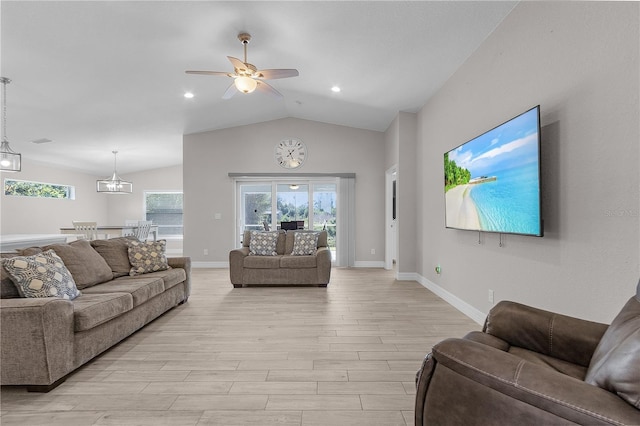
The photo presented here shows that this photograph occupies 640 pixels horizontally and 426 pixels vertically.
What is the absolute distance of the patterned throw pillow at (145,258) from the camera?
3.63 metres

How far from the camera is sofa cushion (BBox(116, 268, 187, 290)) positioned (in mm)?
3486

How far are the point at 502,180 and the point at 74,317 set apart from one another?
3339mm

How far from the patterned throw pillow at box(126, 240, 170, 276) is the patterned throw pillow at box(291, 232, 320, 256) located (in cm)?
202

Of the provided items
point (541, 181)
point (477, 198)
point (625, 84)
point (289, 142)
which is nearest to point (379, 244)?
point (289, 142)

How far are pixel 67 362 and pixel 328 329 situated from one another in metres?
2.03

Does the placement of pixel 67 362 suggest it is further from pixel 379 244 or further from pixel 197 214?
pixel 379 244

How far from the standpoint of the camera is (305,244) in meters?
5.27

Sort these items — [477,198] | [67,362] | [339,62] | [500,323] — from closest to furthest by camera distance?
[500,323], [67,362], [477,198], [339,62]

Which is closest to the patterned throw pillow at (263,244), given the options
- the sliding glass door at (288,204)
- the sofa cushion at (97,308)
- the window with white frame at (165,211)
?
the sliding glass door at (288,204)

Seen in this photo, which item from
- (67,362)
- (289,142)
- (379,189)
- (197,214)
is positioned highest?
(289,142)

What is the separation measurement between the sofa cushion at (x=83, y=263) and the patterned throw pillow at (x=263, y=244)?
7.21 feet

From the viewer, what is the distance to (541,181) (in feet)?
7.08

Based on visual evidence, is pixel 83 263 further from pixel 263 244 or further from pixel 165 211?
pixel 165 211

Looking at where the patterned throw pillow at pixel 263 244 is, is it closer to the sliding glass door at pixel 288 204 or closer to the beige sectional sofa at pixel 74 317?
the sliding glass door at pixel 288 204
